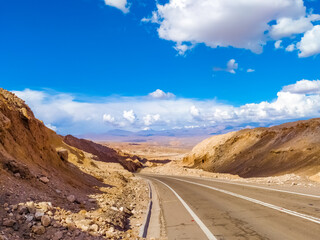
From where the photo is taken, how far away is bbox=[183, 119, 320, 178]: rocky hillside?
3203 cm

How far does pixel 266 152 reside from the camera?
136 feet

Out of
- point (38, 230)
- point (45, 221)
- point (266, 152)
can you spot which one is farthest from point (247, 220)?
point (266, 152)

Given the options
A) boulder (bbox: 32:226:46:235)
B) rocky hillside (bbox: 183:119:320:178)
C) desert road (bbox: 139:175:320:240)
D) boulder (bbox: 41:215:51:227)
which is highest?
rocky hillside (bbox: 183:119:320:178)

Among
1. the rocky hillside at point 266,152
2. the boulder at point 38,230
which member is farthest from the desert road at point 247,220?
the rocky hillside at point 266,152

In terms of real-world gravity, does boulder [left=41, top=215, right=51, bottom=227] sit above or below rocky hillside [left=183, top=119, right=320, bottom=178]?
below

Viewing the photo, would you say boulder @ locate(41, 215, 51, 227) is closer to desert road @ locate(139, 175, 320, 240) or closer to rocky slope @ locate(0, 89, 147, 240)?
rocky slope @ locate(0, 89, 147, 240)

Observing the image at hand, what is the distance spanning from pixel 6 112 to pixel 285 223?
1147cm

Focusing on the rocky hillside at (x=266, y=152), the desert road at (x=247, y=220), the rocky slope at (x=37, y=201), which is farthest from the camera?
the rocky hillside at (x=266, y=152)

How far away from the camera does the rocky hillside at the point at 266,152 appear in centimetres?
3203

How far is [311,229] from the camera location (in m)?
6.24

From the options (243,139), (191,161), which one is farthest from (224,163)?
(191,161)

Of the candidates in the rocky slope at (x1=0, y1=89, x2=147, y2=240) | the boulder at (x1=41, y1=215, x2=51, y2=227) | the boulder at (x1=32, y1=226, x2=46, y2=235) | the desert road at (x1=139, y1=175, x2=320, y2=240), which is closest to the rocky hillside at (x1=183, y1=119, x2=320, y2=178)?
the desert road at (x1=139, y1=175, x2=320, y2=240)

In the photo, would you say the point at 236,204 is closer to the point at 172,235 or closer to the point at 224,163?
the point at 172,235

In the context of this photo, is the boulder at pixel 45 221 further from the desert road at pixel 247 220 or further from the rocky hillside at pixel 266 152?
the rocky hillside at pixel 266 152
